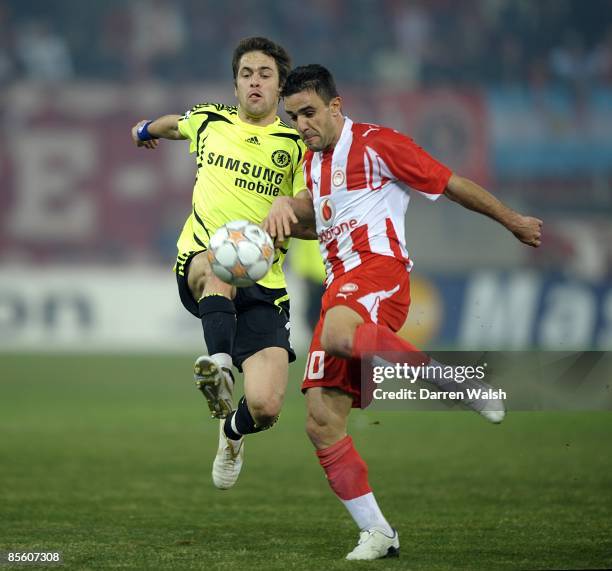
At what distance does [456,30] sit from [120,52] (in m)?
6.67

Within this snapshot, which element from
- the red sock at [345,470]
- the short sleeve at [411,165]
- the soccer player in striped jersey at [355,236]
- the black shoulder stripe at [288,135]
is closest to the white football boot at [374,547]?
the soccer player in striped jersey at [355,236]

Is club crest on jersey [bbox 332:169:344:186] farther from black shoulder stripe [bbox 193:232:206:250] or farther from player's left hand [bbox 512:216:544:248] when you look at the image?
black shoulder stripe [bbox 193:232:206:250]

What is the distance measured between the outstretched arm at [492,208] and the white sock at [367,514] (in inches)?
56.0

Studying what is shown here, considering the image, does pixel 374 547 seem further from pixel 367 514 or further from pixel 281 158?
pixel 281 158

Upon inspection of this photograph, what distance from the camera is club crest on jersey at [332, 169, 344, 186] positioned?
18.1ft

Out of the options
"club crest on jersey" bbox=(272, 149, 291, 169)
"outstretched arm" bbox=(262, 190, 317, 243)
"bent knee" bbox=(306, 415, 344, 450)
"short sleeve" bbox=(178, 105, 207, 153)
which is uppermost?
"short sleeve" bbox=(178, 105, 207, 153)

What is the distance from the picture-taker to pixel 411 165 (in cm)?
543

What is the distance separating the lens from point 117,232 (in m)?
20.8

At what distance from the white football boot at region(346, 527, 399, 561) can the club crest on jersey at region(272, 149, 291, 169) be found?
2161 millimetres

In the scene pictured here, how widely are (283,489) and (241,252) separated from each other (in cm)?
264

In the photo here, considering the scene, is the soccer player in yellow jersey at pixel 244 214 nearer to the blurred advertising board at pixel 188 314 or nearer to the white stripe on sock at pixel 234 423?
the white stripe on sock at pixel 234 423

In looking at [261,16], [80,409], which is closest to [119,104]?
[261,16]

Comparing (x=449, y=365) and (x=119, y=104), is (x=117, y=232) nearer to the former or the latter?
(x=119, y=104)

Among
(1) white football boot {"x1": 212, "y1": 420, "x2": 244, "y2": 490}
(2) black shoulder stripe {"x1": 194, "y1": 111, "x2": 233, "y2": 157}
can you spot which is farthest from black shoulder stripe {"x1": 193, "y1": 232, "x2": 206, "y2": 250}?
(1) white football boot {"x1": 212, "y1": 420, "x2": 244, "y2": 490}
